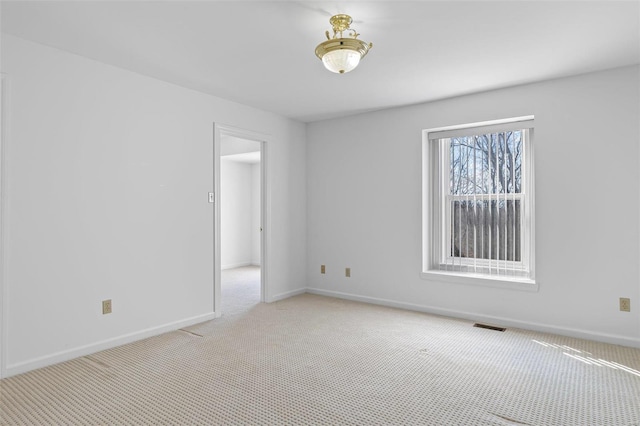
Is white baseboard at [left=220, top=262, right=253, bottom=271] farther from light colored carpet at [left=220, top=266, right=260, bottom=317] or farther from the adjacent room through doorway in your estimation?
light colored carpet at [left=220, top=266, right=260, bottom=317]

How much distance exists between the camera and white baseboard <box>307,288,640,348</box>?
10.7 ft

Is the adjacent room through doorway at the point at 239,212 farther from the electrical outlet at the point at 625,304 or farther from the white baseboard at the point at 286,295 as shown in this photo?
the electrical outlet at the point at 625,304

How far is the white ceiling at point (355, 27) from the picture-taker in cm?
232

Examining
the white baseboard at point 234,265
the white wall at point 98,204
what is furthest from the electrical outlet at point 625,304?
the white baseboard at point 234,265

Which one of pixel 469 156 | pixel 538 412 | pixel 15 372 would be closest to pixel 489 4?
pixel 469 156

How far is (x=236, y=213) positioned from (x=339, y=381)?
6.00 m

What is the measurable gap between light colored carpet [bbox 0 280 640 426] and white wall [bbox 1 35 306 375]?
29 cm

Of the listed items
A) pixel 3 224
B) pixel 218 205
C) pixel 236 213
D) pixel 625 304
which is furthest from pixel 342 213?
pixel 236 213

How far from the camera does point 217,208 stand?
13.8 ft

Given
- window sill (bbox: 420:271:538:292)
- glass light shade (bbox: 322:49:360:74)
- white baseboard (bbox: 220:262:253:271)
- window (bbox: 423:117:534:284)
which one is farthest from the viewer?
white baseboard (bbox: 220:262:253:271)

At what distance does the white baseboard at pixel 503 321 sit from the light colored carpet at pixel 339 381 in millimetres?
93

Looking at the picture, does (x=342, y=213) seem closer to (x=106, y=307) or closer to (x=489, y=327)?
(x=489, y=327)

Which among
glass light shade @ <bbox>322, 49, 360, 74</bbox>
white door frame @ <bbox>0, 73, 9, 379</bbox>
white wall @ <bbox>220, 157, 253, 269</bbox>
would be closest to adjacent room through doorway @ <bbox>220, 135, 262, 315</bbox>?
white wall @ <bbox>220, 157, 253, 269</bbox>

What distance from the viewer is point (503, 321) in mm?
3828
